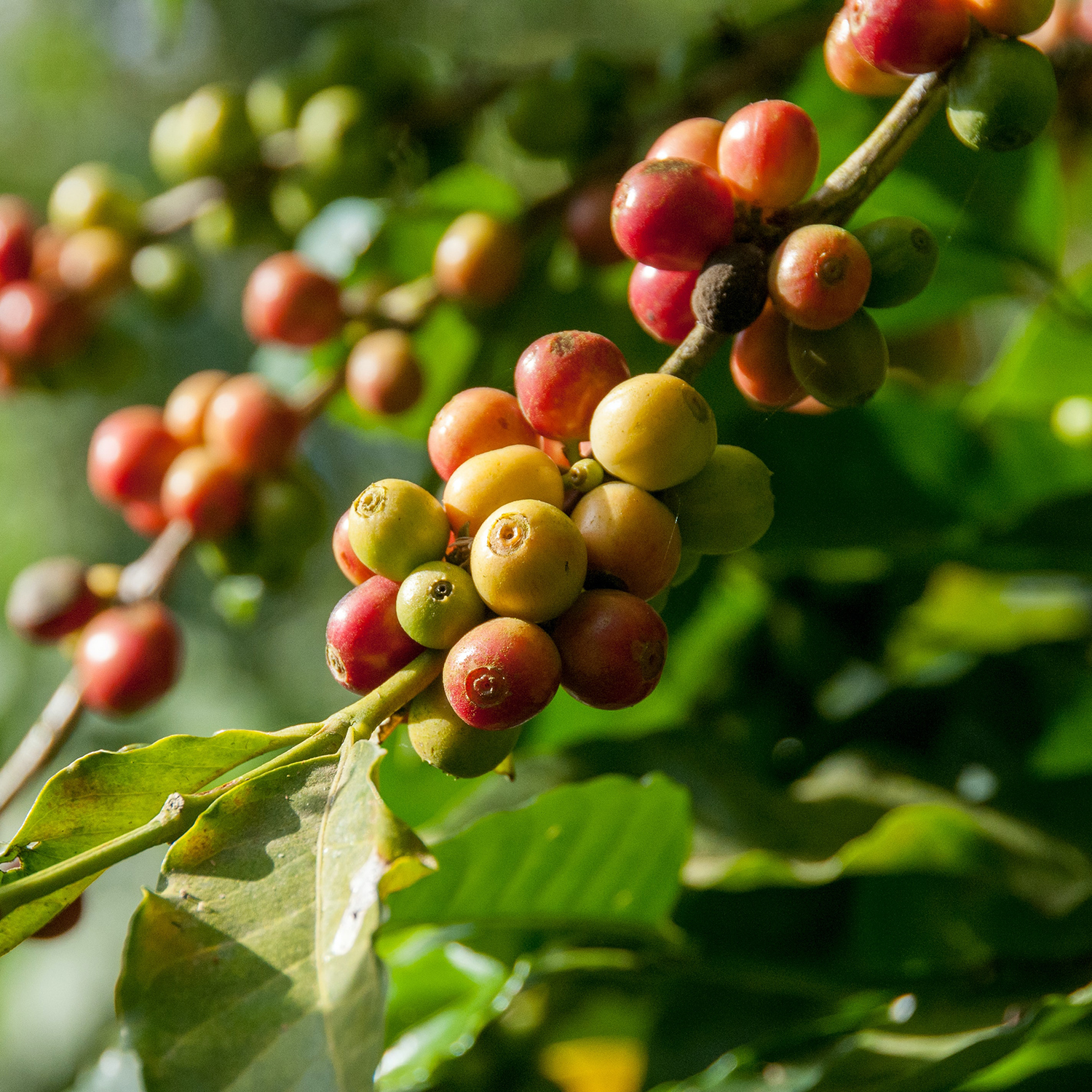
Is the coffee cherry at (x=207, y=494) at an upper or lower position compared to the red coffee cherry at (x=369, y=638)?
lower

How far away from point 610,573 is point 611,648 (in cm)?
4

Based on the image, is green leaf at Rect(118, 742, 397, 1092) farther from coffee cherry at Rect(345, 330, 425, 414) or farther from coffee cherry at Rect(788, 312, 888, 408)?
coffee cherry at Rect(345, 330, 425, 414)

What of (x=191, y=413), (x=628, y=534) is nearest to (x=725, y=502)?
(x=628, y=534)

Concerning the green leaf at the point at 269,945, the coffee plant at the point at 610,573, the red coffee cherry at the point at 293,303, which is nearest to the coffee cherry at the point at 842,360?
the coffee plant at the point at 610,573

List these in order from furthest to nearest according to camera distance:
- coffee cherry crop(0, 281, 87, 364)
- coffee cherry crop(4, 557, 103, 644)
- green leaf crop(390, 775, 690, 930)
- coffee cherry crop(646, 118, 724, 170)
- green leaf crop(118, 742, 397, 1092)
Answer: coffee cherry crop(0, 281, 87, 364) < coffee cherry crop(4, 557, 103, 644) < green leaf crop(390, 775, 690, 930) < coffee cherry crop(646, 118, 724, 170) < green leaf crop(118, 742, 397, 1092)

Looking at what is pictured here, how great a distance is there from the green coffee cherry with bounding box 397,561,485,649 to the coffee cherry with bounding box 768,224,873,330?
16cm

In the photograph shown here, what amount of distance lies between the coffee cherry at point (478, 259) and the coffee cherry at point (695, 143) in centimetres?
38

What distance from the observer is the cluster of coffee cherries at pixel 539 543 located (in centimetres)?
36

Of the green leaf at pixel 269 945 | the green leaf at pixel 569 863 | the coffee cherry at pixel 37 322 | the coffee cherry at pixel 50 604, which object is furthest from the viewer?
the coffee cherry at pixel 37 322

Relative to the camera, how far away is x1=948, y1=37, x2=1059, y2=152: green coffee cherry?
42cm

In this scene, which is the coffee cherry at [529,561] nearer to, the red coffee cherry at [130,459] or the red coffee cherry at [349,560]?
the red coffee cherry at [349,560]

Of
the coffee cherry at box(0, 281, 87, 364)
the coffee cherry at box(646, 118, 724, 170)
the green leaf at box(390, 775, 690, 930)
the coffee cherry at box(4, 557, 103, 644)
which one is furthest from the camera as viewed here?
the coffee cherry at box(0, 281, 87, 364)

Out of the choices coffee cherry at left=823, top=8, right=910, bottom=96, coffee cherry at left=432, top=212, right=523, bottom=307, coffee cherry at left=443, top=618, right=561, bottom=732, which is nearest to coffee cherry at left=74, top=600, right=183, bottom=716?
coffee cherry at left=432, top=212, right=523, bottom=307

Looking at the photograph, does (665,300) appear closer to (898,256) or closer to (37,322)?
(898,256)
